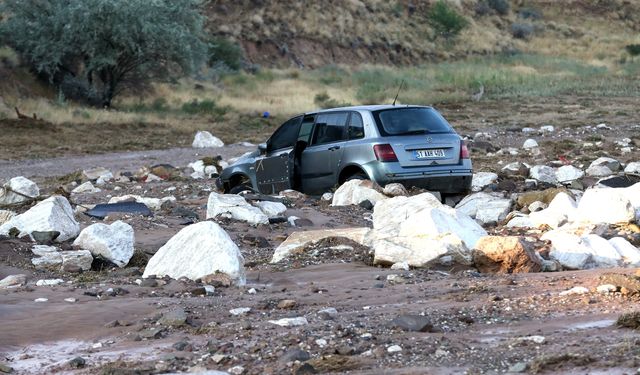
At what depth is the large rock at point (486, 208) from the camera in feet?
41.0

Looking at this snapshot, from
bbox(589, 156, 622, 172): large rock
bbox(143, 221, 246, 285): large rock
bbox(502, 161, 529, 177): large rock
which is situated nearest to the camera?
bbox(143, 221, 246, 285): large rock

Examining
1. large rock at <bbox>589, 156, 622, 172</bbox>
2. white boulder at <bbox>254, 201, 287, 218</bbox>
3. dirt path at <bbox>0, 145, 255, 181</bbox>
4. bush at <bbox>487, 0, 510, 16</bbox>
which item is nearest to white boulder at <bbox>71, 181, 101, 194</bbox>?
dirt path at <bbox>0, 145, 255, 181</bbox>

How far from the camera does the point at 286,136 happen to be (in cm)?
1505

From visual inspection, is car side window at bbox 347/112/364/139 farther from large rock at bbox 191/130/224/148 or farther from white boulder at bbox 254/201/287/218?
large rock at bbox 191/130/224/148

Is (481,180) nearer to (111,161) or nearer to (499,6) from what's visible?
(111,161)

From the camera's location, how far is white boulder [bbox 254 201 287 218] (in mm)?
12624

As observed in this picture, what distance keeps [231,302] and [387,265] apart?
6.26 feet

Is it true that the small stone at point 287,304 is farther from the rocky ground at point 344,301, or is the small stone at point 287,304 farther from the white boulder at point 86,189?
the white boulder at point 86,189

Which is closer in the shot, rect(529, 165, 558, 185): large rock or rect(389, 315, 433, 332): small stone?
rect(389, 315, 433, 332): small stone

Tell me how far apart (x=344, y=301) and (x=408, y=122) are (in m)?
6.75

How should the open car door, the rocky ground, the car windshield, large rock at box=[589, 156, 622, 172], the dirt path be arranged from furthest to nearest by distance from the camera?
1. the dirt path
2. large rock at box=[589, 156, 622, 172]
3. the open car door
4. the car windshield
5. the rocky ground

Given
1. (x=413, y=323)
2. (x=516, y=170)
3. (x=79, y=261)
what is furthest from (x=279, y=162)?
(x=413, y=323)

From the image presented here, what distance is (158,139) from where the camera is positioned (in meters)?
29.4

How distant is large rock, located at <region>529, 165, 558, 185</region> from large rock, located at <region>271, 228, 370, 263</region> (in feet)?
22.7
